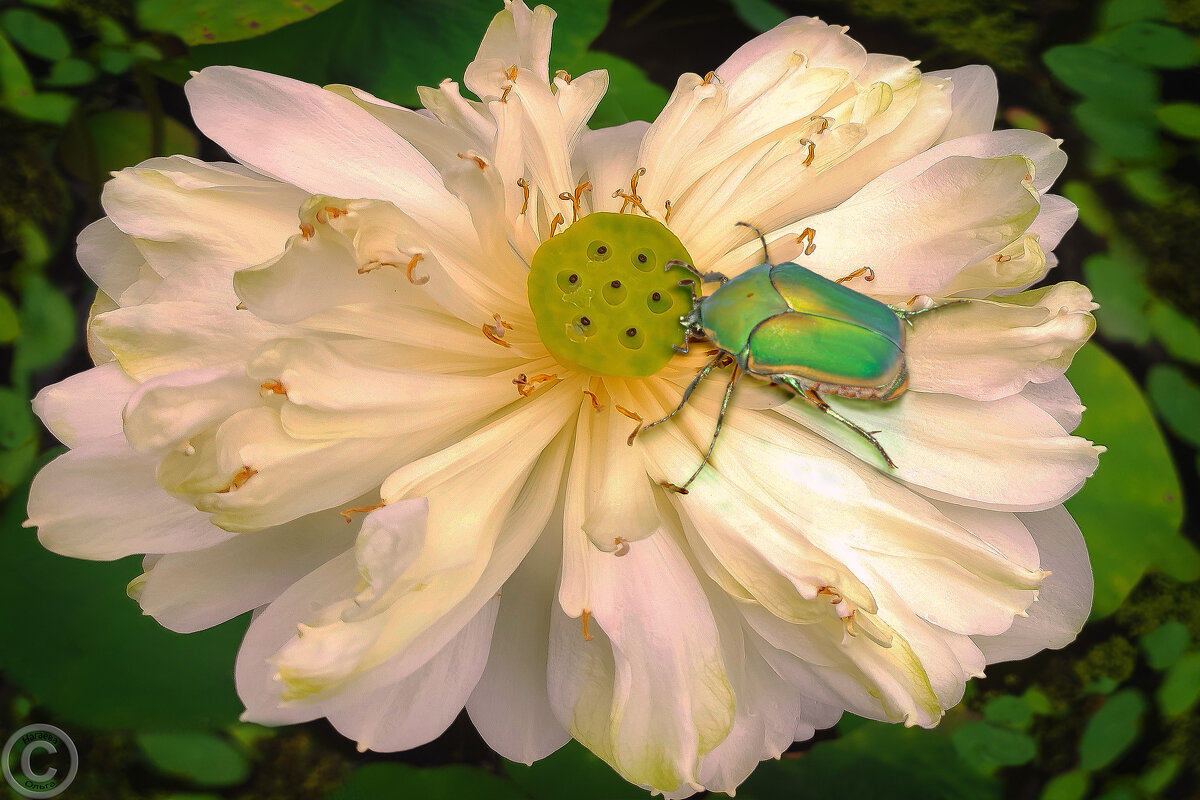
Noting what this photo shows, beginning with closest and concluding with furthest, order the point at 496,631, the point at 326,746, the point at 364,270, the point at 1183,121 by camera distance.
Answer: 1. the point at 364,270
2. the point at 496,631
3. the point at 326,746
4. the point at 1183,121

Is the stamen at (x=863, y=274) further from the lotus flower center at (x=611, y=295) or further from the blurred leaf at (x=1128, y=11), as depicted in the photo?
the blurred leaf at (x=1128, y=11)

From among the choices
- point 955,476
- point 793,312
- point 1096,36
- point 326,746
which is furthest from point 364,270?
point 1096,36

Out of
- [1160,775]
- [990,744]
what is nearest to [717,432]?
[990,744]

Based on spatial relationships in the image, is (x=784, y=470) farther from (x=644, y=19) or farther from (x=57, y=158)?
(x=57, y=158)

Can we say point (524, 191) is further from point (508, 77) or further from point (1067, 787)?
point (1067, 787)

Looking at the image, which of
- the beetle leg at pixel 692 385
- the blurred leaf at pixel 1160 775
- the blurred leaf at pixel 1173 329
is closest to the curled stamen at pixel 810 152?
the beetle leg at pixel 692 385

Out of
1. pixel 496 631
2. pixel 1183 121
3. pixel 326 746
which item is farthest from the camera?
pixel 1183 121
